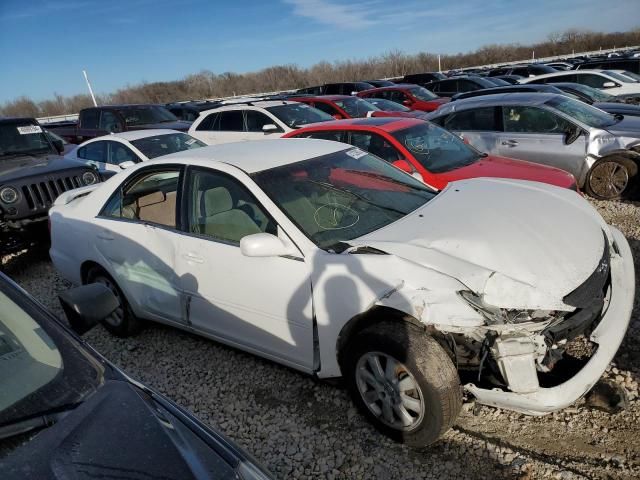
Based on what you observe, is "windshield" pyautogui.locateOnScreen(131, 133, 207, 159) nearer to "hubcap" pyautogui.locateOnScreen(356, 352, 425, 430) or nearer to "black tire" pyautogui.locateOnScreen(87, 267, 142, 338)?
"black tire" pyautogui.locateOnScreen(87, 267, 142, 338)

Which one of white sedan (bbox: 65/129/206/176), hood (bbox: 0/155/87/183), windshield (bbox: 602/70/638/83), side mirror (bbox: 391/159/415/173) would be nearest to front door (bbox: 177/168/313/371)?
A: side mirror (bbox: 391/159/415/173)

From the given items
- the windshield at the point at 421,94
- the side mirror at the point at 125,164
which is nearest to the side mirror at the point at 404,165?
the side mirror at the point at 125,164

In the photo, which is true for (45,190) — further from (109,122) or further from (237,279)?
(109,122)

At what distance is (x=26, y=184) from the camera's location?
5.91 meters

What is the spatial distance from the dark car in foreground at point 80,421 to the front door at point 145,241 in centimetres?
146

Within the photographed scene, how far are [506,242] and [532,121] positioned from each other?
5.53 metres

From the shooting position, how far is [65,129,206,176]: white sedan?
24.9 ft

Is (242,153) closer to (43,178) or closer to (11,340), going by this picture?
(11,340)

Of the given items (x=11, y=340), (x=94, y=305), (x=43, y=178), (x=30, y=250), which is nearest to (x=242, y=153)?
(x=94, y=305)

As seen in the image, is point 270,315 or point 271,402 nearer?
point 270,315

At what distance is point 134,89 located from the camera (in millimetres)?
53625

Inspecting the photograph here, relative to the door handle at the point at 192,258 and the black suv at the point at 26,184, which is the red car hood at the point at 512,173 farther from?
the black suv at the point at 26,184

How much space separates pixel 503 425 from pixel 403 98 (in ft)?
45.7

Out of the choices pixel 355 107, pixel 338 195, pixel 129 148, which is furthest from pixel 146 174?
pixel 355 107
